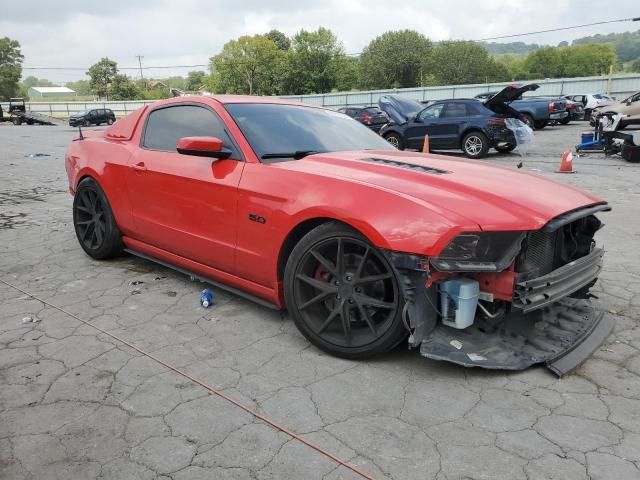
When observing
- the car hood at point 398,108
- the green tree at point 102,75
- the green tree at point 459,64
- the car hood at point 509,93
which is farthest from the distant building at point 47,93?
the car hood at point 509,93

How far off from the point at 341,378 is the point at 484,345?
2.55ft

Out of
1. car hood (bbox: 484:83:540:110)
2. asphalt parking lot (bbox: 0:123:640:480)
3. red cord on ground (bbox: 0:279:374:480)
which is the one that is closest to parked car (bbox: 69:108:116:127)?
car hood (bbox: 484:83:540:110)

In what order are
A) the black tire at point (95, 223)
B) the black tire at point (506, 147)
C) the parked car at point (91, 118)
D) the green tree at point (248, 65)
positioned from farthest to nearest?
the green tree at point (248, 65) < the parked car at point (91, 118) < the black tire at point (506, 147) < the black tire at point (95, 223)

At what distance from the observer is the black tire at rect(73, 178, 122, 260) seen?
4.59 metres

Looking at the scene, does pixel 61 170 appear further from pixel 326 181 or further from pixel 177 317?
pixel 326 181

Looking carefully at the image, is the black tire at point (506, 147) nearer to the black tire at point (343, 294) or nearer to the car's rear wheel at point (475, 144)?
the car's rear wheel at point (475, 144)

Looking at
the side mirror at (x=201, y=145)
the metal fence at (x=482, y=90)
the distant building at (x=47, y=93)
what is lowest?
the side mirror at (x=201, y=145)

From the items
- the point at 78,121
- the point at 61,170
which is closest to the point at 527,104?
the point at 61,170

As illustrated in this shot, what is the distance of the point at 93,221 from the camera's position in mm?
4789

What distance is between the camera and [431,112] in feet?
46.4

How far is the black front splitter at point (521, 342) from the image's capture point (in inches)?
105

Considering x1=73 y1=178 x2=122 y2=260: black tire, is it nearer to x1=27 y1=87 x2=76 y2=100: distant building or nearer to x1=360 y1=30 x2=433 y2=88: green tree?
x1=360 y1=30 x2=433 y2=88: green tree

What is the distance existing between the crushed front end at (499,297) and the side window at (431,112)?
453 inches

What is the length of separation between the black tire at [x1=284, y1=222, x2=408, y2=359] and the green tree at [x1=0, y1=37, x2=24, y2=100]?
95015 mm
